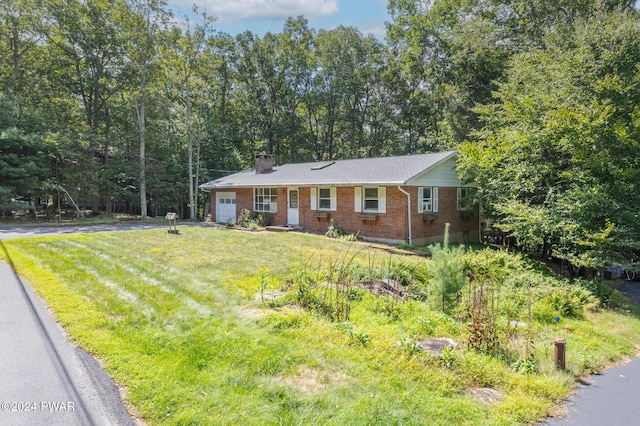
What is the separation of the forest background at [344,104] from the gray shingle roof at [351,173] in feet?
6.72

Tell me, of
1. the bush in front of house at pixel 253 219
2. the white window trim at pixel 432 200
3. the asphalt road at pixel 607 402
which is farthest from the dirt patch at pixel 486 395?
the bush in front of house at pixel 253 219

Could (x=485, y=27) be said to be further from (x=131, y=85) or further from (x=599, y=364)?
(x=131, y=85)

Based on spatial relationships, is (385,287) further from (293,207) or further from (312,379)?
(293,207)

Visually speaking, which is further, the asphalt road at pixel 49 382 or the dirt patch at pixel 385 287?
the dirt patch at pixel 385 287

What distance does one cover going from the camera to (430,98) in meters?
26.6

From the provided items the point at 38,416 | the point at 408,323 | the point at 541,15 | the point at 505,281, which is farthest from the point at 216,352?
the point at 541,15

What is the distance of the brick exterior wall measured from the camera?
1380 cm

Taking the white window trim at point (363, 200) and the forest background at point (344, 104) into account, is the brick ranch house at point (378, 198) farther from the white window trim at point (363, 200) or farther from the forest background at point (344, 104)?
the forest background at point (344, 104)

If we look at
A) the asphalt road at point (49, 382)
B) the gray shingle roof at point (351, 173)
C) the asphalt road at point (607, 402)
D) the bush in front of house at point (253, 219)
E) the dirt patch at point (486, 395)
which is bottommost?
the asphalt road at point (607, 402)

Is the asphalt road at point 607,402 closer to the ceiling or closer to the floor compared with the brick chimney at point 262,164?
closer to the floor

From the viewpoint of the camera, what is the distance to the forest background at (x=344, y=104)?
938 cm

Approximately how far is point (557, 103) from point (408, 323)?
923 cm

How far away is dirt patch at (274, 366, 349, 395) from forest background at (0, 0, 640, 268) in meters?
7.88

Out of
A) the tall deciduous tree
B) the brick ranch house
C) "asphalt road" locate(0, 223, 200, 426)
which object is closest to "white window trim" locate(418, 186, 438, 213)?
the brick ranch house
